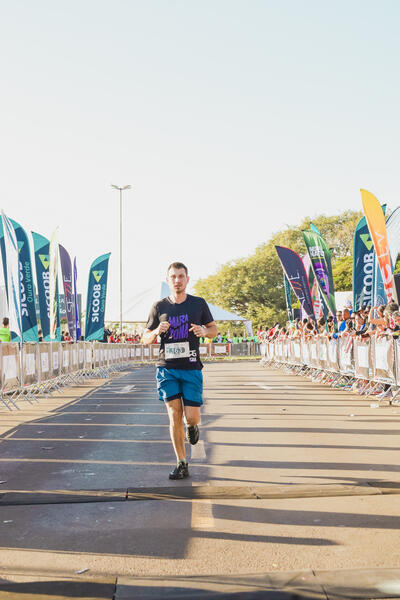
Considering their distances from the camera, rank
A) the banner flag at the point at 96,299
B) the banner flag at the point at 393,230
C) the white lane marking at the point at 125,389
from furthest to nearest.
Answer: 1. the banner flag at the point at 96,299
2. the white lane marking at the point at 125,389
3. the banner flag at the point at 393,230

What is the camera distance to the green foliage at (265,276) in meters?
75.2

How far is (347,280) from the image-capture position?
217ft

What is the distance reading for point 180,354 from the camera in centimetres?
680

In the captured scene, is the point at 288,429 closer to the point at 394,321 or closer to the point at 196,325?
the point at 196,325

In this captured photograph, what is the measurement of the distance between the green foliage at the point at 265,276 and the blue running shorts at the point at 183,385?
67986 mm

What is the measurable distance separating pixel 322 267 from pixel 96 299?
32.3 feet

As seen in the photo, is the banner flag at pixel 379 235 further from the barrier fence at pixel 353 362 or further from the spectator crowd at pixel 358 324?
the barrier fence at pixel 353 362

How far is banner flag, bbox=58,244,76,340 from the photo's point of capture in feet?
84.6

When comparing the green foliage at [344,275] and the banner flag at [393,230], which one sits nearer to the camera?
the banner flag at [393,230]

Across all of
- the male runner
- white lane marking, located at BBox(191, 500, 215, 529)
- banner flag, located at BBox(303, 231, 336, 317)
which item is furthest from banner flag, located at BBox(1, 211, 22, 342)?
white lane marking, located at BBox(191, 500, 215, 529)

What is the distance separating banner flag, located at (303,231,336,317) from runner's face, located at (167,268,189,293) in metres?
17.0

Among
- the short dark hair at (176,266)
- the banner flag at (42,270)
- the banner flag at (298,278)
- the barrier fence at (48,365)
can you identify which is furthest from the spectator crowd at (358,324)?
the short dark hair at (176,266)

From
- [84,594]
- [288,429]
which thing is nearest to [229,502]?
[84,594]

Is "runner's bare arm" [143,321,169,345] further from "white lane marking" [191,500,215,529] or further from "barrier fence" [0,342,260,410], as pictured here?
"barrier fence" [0,342,260,410]
